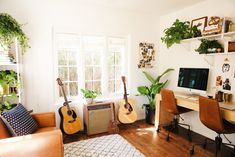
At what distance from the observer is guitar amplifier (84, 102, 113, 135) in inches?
123

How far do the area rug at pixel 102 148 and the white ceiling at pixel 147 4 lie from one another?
2459mm

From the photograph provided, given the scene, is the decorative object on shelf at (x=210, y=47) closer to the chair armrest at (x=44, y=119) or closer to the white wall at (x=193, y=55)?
the white wall at (x=193, y=55)

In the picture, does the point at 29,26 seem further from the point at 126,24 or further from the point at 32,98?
the point at 126,24

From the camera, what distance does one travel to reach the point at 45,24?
295 cm

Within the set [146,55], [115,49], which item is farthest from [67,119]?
[146,55]

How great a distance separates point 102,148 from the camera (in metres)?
2.62

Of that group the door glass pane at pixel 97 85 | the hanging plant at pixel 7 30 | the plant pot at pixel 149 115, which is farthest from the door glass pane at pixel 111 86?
the hanging plant at pixel 7 30

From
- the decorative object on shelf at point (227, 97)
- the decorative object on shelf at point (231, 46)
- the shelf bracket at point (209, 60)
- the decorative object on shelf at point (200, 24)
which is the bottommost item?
the decorative object on shelf at point (227, 97)

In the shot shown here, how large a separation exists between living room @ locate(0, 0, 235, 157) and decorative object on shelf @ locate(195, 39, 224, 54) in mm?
80

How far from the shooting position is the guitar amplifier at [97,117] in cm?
312

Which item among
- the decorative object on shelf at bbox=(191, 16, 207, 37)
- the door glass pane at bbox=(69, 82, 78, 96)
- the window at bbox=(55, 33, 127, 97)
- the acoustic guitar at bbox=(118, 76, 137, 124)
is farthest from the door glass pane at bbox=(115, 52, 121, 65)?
the decorative object on shelf at bbox=(191, 16, 207, 37)

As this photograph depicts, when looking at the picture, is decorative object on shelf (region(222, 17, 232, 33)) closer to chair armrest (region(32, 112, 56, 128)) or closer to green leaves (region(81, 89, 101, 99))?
green leaves (region(81, 89, 101, 99))

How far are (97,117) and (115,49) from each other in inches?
58.8

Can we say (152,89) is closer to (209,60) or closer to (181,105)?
(181,105)
